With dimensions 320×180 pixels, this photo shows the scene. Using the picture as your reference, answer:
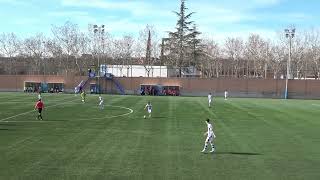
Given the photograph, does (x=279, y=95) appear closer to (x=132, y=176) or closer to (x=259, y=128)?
(x=259, y=128)

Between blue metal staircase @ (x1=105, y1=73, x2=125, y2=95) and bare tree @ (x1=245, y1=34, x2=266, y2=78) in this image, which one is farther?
bare tree @ (x1=245, y1=34, x2=266, y2=78)

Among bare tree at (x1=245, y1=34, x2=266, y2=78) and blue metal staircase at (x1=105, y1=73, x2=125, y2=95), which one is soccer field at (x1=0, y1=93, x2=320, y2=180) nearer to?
blue metal staircase at (x1=105, y1=73, x2=125, y2=95)

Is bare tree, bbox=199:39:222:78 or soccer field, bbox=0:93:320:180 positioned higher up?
bare tree, bbox=199:39:222:78

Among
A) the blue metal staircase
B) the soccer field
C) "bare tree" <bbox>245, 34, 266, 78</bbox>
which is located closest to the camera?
the soccer field

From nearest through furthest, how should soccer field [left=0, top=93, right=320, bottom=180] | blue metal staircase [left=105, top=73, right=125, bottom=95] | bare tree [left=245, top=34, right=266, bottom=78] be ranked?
soccer field [left=0, top=93, right=320, bottom=180], blue metal staircase [left=105, top=73, right=125, bottom=95], bare tree [left=245, top=34, right=266, bottom=78]

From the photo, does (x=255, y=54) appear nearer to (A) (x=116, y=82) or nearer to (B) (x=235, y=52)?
(B) (x=235, y=52)

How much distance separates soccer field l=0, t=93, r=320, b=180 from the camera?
786 inches

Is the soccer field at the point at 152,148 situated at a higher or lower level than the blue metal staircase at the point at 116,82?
lower

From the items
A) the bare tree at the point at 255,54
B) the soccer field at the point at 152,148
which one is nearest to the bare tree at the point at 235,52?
the bare tree at the point at 255,54

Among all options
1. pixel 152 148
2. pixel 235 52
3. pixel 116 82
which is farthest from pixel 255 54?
pixel 152 148

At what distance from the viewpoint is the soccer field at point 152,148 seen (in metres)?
20.0

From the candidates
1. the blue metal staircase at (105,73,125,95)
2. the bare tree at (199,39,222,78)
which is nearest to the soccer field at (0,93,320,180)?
the blue metal staircase at (105,73,125,95)

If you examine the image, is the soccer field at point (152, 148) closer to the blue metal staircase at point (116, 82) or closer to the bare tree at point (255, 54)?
the blue metal staircase at point (116, 82)

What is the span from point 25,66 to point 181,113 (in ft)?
289
